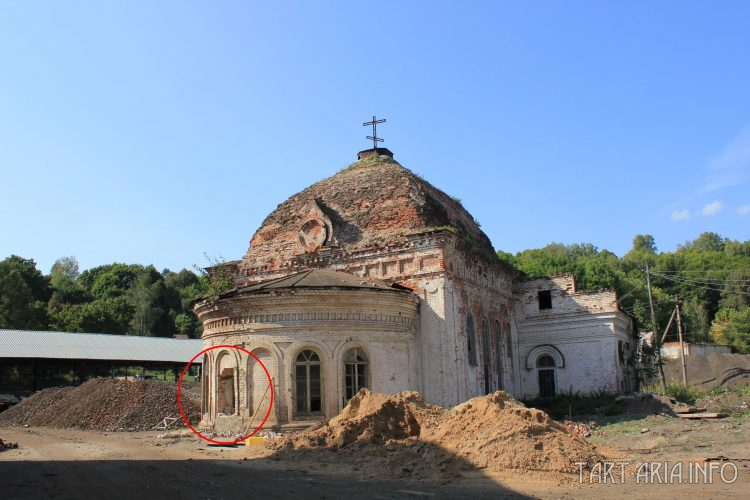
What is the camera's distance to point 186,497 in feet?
32.4

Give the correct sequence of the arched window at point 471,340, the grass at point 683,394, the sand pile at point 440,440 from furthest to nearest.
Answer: the grass at point 683,394 → the arched window at point 471,340 → the sand pile at point 440,440

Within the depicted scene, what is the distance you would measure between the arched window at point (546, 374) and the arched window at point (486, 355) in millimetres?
4077

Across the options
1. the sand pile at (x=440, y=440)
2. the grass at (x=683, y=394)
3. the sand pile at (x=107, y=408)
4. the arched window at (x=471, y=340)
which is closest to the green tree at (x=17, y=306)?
the sand pile at (x=107, y=408)

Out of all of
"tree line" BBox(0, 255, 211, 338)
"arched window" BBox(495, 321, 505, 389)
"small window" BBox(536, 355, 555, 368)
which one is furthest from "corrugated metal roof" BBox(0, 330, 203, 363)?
"small window" BBox(536, 355, 555, 368)

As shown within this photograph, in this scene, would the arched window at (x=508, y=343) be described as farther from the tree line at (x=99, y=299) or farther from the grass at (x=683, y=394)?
the tree line at (x=99, y=299)

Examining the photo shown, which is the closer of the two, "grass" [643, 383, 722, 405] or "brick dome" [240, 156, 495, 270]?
"brick dome" [240, 156, 495, 270]

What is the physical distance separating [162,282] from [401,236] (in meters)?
63.5

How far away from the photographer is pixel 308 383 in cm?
1880

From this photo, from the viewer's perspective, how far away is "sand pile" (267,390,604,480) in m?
12.2

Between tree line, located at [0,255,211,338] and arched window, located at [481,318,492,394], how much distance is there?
2523 cm

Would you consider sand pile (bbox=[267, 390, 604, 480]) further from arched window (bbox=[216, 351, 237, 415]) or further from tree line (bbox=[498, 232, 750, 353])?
tree line (bbox=[498, 232, 750, 353])

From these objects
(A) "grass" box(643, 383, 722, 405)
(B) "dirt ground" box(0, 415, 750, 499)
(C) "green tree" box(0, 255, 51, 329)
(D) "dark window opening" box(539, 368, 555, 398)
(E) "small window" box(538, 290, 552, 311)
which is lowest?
(A) "grass" box(643, 383, 722, 405)

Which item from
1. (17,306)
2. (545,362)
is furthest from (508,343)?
(17,306)

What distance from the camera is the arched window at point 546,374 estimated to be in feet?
88.8
